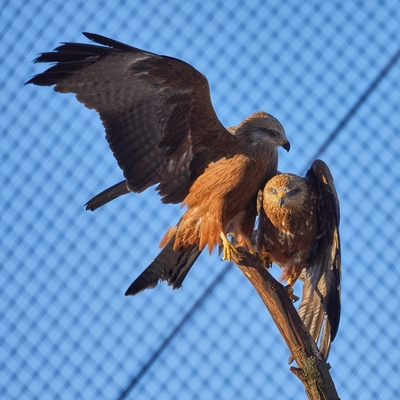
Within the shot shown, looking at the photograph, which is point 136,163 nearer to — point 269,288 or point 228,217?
point 228,217

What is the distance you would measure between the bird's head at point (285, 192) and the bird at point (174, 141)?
94mm

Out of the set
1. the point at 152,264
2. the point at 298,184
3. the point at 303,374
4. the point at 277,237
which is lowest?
the point at 152,264

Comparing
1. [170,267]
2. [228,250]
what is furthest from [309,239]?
[170,267]

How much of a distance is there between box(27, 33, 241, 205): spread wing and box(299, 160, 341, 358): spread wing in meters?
0.47

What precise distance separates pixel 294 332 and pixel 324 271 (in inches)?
32.5

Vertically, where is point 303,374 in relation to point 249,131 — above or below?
below

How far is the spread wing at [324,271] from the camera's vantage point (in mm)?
3824

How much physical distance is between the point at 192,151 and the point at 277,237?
58cm

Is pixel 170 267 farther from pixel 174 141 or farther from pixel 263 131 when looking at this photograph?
pixel 263 131

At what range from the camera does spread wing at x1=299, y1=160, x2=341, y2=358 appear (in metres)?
3.82

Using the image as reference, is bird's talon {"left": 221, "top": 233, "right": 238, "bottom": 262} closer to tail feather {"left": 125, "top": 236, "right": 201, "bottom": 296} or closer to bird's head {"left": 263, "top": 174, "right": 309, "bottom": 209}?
bird's head {"left": 263, "top": 174, "right": 309, "bottom": 209}

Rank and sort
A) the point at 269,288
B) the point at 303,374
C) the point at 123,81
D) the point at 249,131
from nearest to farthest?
1. the point at 303,374
2. the point at 269,288
3. the point at 123,81
4. the point at 249,131

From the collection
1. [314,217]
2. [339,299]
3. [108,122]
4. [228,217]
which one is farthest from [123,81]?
[339,299]

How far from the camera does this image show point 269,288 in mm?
3316
